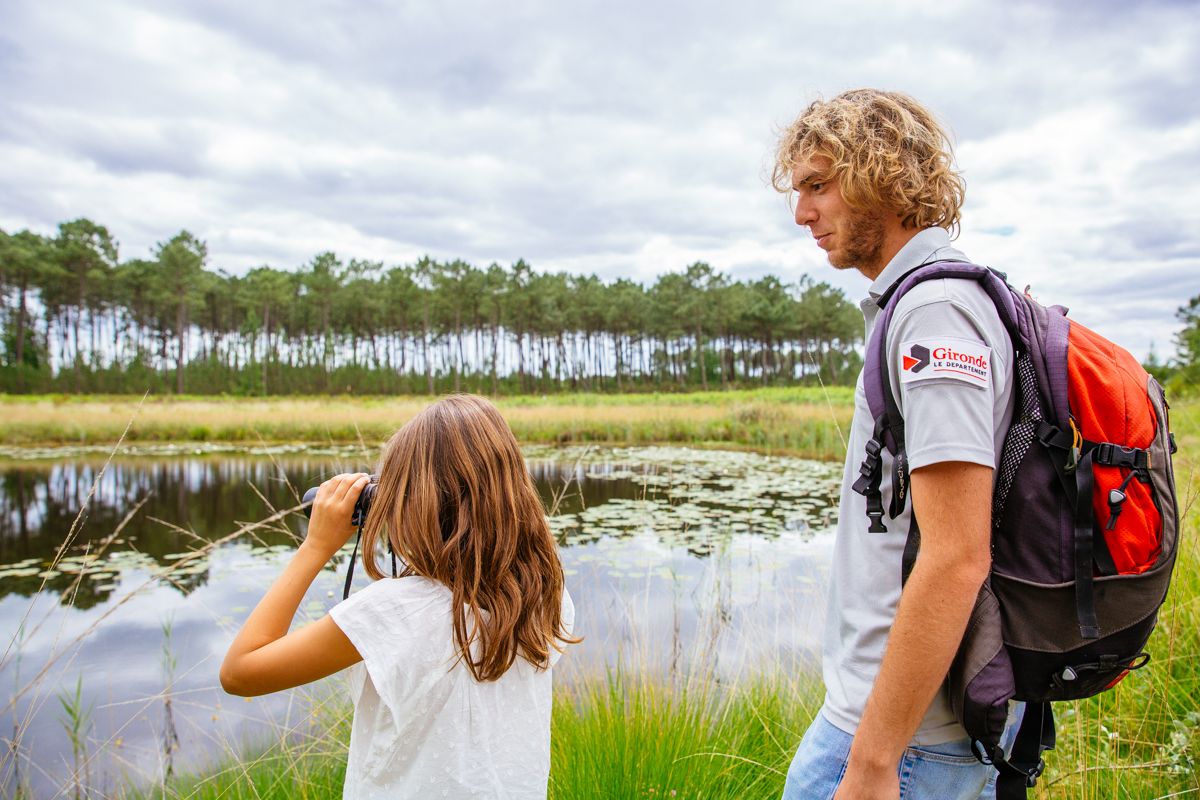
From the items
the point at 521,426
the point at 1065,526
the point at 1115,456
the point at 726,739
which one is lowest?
the point at 521,426

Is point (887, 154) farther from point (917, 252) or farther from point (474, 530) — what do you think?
point (474, 530)

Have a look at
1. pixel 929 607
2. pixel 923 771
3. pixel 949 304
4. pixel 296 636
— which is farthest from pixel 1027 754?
pixel 296 636

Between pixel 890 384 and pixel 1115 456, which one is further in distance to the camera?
pixel 890 384

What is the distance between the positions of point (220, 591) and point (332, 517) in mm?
5078

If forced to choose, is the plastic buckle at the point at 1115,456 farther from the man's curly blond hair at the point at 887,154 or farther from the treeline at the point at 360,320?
the treeline at the point at 360,320

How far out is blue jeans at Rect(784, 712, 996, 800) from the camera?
1.03 metres

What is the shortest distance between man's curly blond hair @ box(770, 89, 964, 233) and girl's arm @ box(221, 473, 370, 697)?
1104mm

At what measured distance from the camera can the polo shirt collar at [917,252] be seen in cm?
109

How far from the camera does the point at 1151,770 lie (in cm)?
201

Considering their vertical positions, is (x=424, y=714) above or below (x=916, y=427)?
below

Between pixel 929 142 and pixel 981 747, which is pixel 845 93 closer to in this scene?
pixel 929 142

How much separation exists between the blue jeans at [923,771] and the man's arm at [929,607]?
0.37 feet

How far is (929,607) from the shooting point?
90cm

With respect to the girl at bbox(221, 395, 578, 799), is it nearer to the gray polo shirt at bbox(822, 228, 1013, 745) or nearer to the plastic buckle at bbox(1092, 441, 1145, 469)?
the gray polo shirt at bbox(822, 228, 1013, 745)
